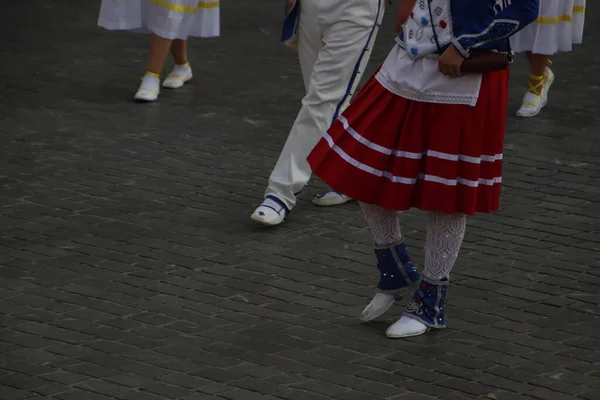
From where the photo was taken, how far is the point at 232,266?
578 centimetres

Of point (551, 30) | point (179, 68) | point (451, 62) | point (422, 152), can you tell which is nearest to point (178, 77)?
point (179, 68)

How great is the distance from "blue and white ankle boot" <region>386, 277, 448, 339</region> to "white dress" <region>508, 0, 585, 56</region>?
3.71 m

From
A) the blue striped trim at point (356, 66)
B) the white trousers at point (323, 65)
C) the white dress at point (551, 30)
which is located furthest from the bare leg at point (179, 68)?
the blue striped trim at point (356, 66)

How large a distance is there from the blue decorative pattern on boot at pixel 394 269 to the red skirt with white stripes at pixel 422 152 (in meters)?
0.36

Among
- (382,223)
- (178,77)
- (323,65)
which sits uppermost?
(323,65)

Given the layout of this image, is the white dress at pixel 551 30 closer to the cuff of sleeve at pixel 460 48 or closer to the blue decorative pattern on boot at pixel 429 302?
the blue decorative pattern on boot at pixel 429 302

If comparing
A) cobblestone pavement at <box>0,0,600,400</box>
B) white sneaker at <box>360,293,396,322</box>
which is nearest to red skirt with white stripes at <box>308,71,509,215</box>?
white sneaker at <box>360,293,396,322</box>

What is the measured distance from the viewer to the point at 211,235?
6.19m

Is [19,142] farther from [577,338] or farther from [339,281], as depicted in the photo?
[577,338]

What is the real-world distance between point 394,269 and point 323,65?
1.56m

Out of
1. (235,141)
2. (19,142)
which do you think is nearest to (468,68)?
(235,141)

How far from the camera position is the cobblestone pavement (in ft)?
15.4

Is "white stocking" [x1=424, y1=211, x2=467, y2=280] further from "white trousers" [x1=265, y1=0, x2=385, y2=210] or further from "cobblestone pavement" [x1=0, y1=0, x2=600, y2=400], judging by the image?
"white trousers" [x1=265, y1=0, x2=385, y2=210]

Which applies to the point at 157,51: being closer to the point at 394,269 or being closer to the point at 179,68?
the point at 179,68
